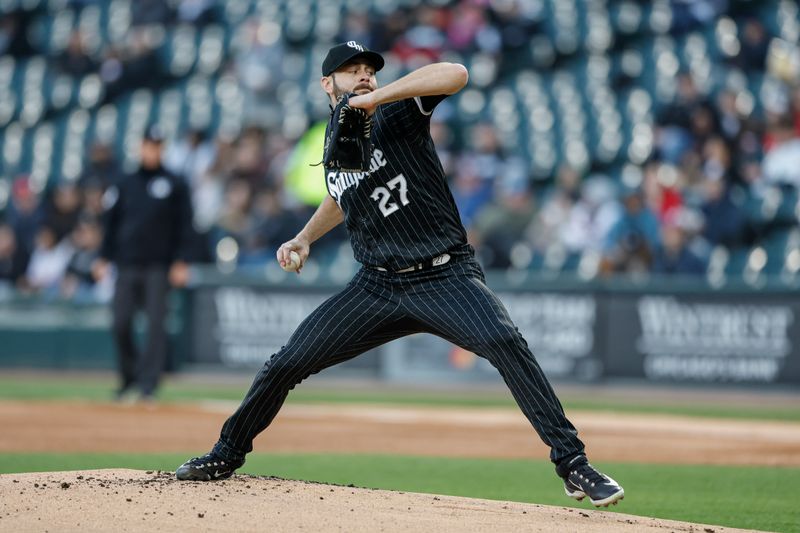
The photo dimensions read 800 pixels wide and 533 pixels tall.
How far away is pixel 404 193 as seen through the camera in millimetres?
5402

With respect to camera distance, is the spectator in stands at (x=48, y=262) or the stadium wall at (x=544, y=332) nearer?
the stadium wall at (x=544, y=332)

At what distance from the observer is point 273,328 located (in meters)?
15.8

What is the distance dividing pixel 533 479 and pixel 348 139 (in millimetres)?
3182

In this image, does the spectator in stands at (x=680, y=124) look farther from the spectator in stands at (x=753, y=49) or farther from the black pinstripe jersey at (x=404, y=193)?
the black pinstripe jersey at (x=404, y=193)

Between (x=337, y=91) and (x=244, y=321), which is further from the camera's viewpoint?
(x=244, y=321)

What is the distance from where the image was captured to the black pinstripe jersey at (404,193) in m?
5.40

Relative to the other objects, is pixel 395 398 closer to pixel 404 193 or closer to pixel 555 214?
pixel 555 214

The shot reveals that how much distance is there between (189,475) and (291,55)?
1434 cm

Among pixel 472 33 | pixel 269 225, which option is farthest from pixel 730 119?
pixel 269 225

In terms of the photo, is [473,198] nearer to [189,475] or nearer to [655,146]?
[655,146]

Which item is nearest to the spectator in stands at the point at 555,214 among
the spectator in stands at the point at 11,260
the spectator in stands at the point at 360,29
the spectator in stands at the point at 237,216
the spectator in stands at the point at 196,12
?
the spectator in stands at the point at 237,216

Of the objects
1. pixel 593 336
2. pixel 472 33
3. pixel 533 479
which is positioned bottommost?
pixel 533 479

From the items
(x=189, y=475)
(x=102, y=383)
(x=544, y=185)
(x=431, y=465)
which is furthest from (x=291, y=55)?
(x=189, y=475)

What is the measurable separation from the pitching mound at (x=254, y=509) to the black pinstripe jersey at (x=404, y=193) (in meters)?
1.03
